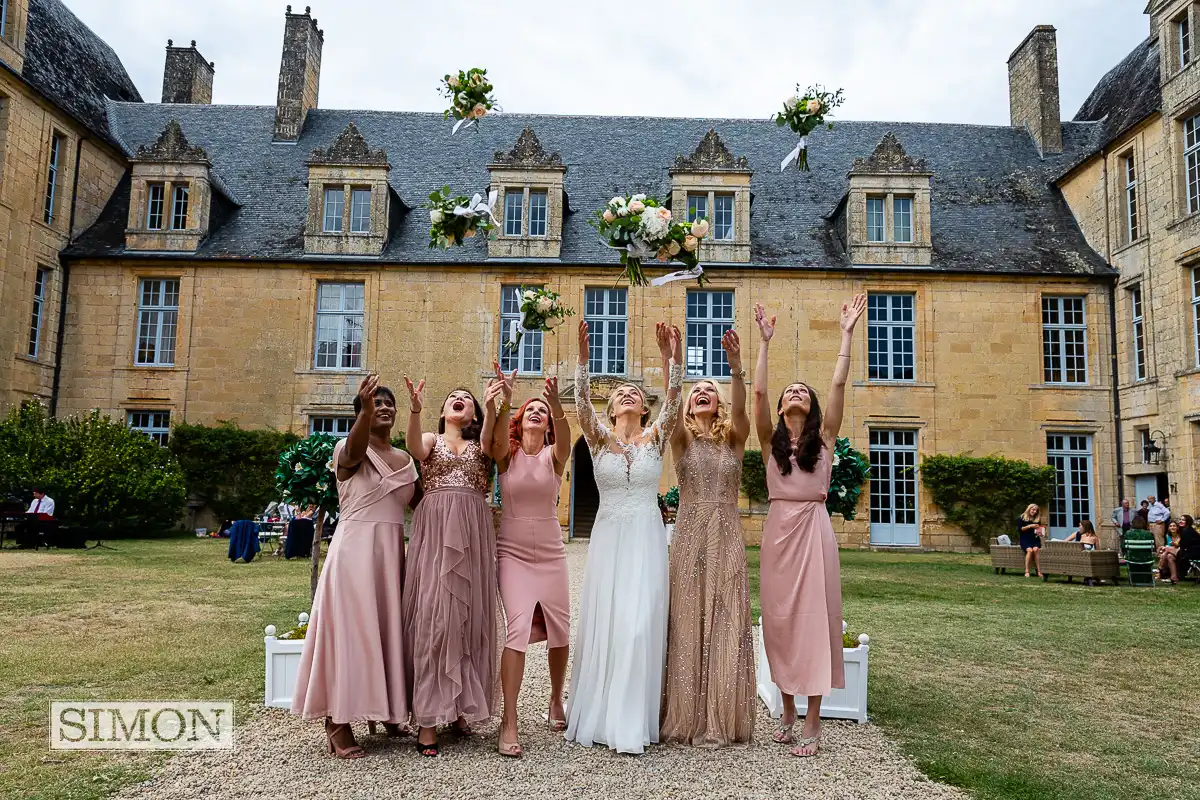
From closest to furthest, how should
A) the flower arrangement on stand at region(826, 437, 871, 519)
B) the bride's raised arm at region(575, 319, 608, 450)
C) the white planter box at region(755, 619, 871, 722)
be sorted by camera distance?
the bride's raised arm at region(575, 319, 608, 450) < the white planter box at region(755, 619, 871, 722) < the flower arrangement on stand at region(826, 437, 871, 519)

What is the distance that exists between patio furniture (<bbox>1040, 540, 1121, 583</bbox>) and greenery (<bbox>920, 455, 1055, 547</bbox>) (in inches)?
221

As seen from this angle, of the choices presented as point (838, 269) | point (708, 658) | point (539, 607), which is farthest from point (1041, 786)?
point (838, 269)

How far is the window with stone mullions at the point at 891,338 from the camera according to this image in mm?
18984

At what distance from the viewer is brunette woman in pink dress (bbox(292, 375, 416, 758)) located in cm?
390

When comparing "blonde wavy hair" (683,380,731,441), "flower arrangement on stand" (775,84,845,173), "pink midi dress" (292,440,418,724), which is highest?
"flower arrangement on stand" (775,84,845,173)

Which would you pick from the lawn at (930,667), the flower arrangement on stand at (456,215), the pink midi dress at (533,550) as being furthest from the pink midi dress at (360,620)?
the flower arrangement on stand at (456,215)

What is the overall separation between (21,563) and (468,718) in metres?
10.2

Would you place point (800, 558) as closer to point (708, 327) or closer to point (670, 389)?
point (670, 389)

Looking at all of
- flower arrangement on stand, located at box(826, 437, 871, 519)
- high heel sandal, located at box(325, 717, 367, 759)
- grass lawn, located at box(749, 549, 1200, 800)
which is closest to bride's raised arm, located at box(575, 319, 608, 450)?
flower arrangement on stand, located at box(826, 437, 871, 519)

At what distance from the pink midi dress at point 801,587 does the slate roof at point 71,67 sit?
755 inches

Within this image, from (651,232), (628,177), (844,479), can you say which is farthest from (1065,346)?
(651,232)

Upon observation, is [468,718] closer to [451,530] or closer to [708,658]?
[451,530]

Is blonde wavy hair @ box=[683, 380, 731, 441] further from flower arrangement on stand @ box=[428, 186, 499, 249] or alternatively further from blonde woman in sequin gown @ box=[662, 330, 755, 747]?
flower arrangement on stand @ box=[428, 186, 499, 249]

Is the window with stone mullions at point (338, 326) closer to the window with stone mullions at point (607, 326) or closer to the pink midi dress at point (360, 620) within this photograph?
the window with stone mullions at point (607, 326)
